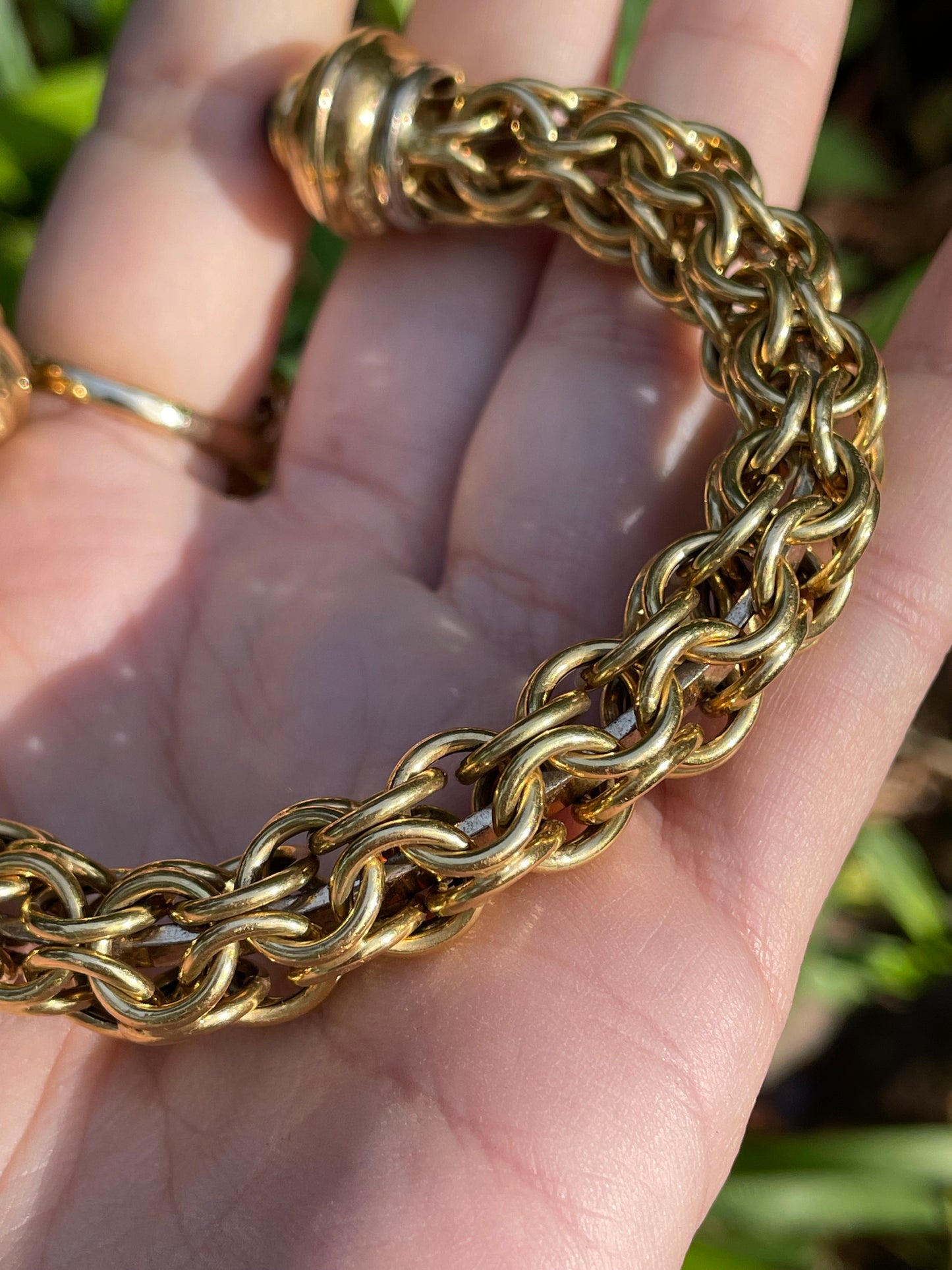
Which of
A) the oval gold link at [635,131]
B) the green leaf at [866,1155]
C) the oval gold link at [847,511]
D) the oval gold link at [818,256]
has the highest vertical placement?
the oval gold link at [635,131]

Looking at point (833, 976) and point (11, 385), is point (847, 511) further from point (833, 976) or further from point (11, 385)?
point (833, 976)

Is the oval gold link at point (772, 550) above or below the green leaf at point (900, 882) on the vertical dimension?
above

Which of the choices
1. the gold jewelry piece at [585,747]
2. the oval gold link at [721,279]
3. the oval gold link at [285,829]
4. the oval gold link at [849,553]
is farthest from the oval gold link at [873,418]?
the oval gold link at [285,829]

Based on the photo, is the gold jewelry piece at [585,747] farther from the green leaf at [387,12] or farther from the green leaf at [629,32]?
the green leaf at [387,12]

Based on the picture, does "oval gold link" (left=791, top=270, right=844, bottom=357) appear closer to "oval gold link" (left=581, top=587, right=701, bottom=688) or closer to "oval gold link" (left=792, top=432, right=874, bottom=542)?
"oval gold link" (left=792, top=432, right=874, bottom=542)

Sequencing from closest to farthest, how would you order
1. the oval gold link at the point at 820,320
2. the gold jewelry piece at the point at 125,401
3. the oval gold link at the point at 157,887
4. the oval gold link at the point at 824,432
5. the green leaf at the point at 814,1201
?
the oval gold link at the point at 157,887, the oval gold link at the point at 824,432, the oval gold link at the point at 820,320, the gold jewelry piece at the point at 125,401, the green leaf at the point at 814,1201

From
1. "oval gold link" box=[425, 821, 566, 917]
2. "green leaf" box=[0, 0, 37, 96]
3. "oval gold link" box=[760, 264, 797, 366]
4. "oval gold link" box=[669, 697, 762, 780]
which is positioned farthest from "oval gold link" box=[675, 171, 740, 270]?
"green leaf" box=[0, 0, 37, 96]

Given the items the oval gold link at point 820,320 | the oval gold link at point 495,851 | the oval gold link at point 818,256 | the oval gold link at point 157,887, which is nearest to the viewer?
the oval gold link at point 495,851

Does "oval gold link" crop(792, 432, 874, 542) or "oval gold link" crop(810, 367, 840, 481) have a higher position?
"oval gold link" crop(810, 367, 840, 481)

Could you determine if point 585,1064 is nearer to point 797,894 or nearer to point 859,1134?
point 797,894
